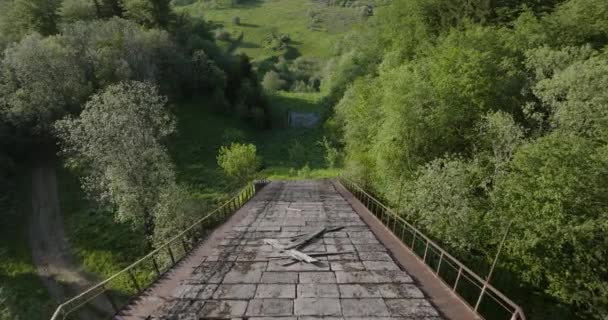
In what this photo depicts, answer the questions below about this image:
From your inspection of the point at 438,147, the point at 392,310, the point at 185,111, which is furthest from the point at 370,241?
the point at 185,111

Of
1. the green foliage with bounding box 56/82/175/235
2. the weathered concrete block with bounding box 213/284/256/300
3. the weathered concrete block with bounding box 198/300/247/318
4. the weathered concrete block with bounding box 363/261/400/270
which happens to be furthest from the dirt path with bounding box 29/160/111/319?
the weathered concrete block with bounding box 363/261/400/270

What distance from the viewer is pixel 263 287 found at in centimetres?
813

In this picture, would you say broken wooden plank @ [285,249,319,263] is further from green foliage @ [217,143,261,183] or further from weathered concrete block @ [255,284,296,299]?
green foliage @ [217,143,261,183]

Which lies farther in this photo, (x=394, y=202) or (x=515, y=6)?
(x=515, y=6)

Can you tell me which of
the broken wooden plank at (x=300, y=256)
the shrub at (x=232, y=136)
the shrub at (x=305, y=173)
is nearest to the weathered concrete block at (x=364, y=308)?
the broken wooden plank at (x=300, y=256)

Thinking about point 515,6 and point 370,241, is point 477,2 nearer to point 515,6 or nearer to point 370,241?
point 515,6

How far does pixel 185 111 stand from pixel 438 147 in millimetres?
39550

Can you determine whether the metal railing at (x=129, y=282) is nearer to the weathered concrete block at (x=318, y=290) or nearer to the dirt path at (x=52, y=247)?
the dirt path at (x=52, y=247)

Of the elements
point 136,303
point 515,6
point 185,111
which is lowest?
point 136,303

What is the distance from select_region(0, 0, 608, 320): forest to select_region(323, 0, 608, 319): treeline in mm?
92

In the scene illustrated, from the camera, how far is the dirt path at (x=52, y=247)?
72.7ft

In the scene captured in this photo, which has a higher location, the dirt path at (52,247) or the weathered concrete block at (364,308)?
the weathered concrete block at (364,308)

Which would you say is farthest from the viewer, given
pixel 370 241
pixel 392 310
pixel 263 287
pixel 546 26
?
pixel 546 26

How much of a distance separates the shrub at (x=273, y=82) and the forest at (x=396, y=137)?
35.4 m
